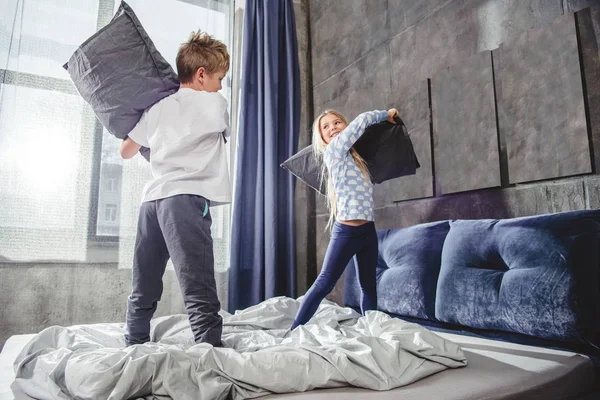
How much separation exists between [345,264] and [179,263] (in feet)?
2.15

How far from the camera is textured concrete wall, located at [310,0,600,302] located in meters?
1.54

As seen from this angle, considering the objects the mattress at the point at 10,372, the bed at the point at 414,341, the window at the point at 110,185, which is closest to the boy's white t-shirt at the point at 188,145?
the bed at the point at 414,341

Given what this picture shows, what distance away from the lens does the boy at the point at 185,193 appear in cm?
125

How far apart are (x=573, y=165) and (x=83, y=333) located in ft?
5.69

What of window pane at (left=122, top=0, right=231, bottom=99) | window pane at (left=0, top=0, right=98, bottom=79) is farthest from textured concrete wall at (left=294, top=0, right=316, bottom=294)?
window pane at (left=0, top=0, right=98, bottom=79)

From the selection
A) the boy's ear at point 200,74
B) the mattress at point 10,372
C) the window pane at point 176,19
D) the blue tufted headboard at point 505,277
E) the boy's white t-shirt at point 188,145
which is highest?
the window pane at point 176,19

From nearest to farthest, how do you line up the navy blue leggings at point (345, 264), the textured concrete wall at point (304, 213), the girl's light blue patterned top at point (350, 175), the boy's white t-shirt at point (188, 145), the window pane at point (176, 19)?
the boy's white t-shirt at point (188, 145) < the navy blue leggings at point (345, 264) < the girl's light blue patterned top at point (350, 175) < the window pane at point (176, 19) < the textured concrete wall at point (304, 213)

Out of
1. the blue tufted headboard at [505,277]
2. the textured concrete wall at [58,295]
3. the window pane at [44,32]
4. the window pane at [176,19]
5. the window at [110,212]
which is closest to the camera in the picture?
the blue tufted headboard at [505,277]

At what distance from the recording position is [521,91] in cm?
163

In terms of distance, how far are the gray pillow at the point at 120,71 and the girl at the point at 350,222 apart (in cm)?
Answer: 72

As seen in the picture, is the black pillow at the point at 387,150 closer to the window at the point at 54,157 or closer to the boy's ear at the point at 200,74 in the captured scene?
the boy's ear at the point at 200,74

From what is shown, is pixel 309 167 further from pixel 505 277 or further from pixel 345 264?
pixel 505 277

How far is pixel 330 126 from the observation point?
6.35 ft

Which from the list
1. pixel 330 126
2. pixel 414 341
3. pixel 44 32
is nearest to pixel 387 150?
pixel 330 126
